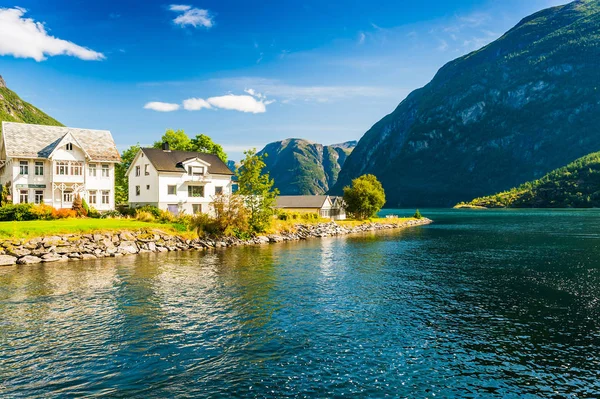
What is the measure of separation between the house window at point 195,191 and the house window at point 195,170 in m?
2.64

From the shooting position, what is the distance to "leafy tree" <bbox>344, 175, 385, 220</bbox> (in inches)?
4564

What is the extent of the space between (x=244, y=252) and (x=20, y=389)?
133 feet

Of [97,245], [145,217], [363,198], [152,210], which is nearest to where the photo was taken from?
[97,245]

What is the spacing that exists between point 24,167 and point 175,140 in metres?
35.5

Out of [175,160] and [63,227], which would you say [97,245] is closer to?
[63,227]

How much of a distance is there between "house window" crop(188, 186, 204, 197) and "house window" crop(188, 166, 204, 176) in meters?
Answer: 2.64

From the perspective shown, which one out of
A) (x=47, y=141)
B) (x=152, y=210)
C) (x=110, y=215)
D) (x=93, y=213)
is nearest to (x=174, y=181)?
(x=152, y=210)

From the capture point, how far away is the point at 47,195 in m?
64.0

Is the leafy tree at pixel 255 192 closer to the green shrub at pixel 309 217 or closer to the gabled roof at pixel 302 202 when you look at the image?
the green shrub at pixel 309 217

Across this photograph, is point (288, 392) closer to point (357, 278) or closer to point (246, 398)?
point (246, 398)

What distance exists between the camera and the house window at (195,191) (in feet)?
245

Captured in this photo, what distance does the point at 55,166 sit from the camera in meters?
64.3

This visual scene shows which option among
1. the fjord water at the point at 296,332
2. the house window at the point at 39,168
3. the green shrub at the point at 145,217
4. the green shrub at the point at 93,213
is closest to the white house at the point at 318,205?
the green shrub at the point at 145,217

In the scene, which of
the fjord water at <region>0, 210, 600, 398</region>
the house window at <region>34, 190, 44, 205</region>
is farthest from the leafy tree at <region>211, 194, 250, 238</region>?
the house window at <region>34, 190, 44, 205</region>
